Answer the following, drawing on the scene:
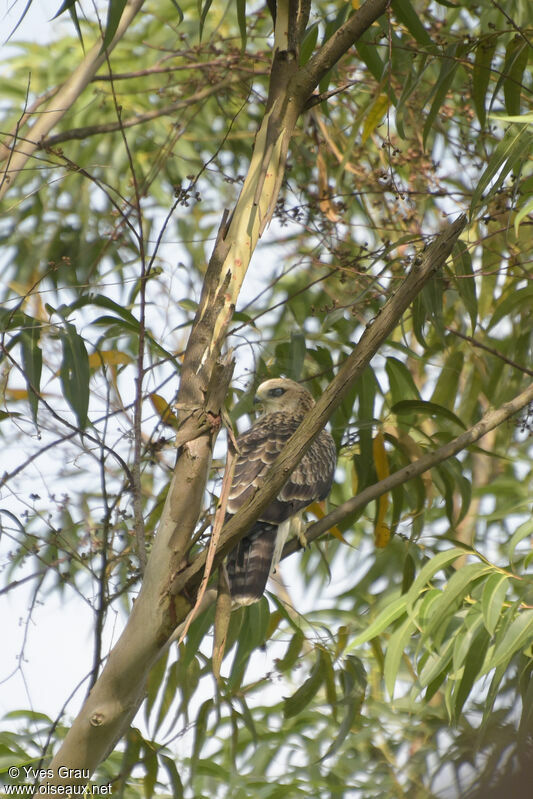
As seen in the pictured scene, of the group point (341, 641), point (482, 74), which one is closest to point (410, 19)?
point (482, 74)

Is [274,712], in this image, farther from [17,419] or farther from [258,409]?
[17,419]

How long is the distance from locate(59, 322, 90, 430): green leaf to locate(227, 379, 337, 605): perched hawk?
579 millimetres

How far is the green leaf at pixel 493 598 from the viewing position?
7.85 feet

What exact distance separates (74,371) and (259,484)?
91 centimetres

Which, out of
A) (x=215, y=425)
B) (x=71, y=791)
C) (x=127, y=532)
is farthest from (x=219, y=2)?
(x=71, y=791)

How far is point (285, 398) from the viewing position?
420 cm

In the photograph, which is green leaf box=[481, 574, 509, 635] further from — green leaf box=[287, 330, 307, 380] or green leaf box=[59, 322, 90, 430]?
green leaf box=[59, 322, 90, 430]

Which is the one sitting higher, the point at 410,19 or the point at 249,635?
the point at 410,19

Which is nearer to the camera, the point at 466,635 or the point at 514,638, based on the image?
the point at 514,638

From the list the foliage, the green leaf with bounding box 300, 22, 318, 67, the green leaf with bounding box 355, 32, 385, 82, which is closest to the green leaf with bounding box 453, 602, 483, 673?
the foliage

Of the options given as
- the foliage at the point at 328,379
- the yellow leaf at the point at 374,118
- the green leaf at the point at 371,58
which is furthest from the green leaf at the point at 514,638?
the yellow leaf at the point at 374,118

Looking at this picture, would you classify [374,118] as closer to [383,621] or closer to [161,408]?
[161,408]

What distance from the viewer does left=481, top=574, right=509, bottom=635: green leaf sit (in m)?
2.39

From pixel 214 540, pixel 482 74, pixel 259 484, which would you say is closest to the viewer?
pixel 214 540
